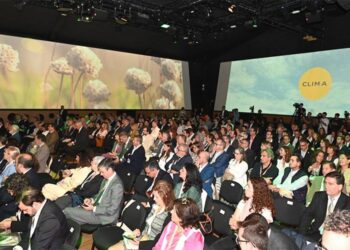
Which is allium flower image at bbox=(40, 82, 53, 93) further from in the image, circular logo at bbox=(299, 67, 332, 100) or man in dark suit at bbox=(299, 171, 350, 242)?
man in dark suit at bbox=(299, 171, 350, 242)

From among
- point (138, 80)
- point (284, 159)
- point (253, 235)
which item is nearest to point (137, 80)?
point (138, 80)

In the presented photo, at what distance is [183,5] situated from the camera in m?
Answer: 11.1

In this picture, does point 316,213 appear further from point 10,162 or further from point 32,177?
point 10,162

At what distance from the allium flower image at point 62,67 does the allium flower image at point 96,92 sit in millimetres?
1075

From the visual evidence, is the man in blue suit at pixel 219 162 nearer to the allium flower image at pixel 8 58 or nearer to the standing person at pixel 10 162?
the standing person at pixel 10 162

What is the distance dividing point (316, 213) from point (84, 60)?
1293cm

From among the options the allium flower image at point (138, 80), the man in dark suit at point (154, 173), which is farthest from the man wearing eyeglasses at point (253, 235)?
the allium flower image at point (138, 80)

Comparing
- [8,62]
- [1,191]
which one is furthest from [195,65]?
[1,191]

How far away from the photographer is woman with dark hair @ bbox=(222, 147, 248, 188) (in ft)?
18.0

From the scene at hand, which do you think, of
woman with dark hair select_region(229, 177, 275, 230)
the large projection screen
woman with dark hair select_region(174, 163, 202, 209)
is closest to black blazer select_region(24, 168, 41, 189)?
woman with dark hair select_region(174, 163, 202, 209)

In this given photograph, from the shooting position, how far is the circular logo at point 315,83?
13.4 meters

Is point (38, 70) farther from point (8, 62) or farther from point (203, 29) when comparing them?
point (203, 29)

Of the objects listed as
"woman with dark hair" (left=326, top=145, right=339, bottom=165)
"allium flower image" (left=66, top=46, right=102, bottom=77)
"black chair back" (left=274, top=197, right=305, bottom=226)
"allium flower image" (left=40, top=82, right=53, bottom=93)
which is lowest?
"black chair back" (left=274, top=197, right=305, bottom=226)

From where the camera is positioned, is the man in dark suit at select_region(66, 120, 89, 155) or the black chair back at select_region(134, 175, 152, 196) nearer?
the black chair back at select_region(134, 175, 152, 196)
